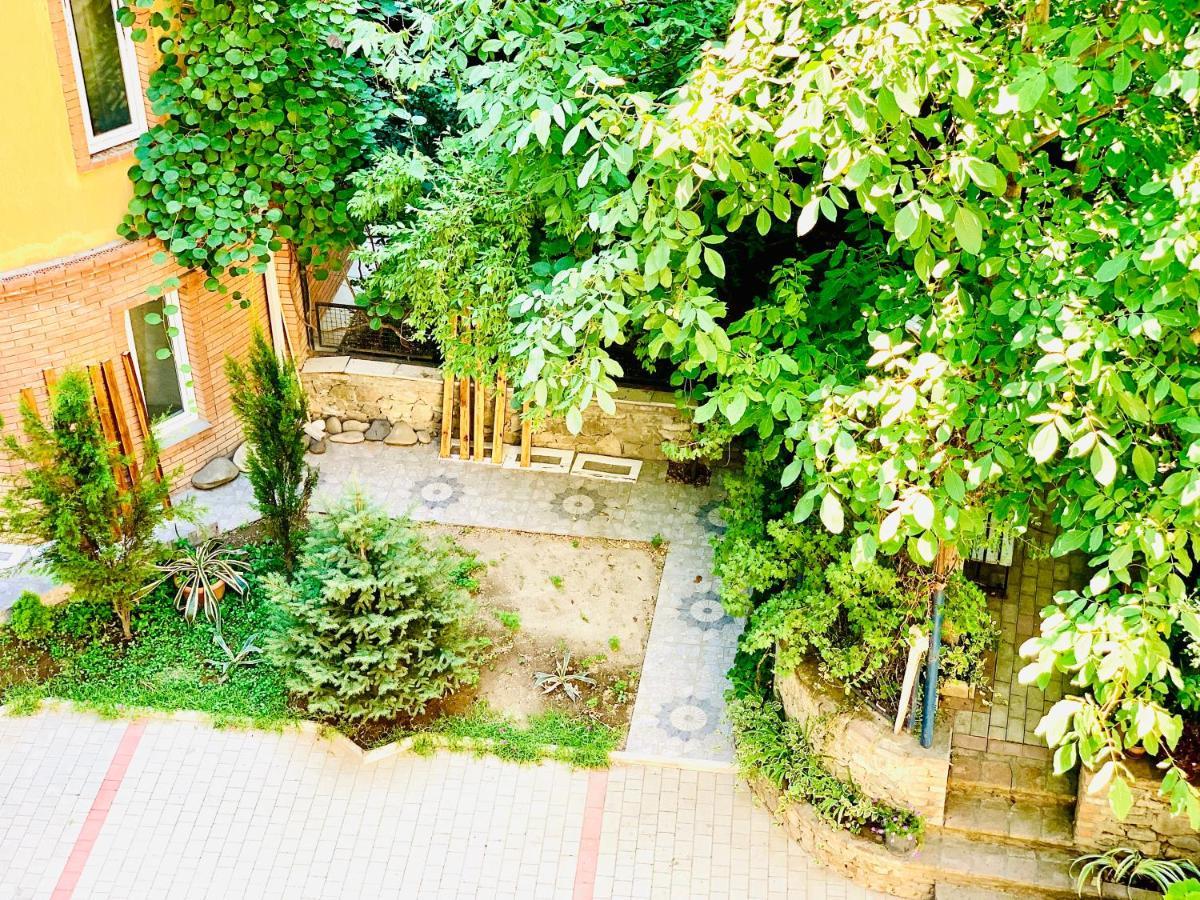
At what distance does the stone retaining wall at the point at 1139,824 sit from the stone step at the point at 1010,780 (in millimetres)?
235

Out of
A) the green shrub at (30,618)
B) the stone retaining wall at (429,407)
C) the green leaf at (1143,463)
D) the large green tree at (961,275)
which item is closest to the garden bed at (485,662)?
the green shrub at (30,618)

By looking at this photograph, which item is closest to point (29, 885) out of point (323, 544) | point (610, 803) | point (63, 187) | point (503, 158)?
point (323, 544)

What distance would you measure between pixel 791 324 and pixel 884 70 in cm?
276

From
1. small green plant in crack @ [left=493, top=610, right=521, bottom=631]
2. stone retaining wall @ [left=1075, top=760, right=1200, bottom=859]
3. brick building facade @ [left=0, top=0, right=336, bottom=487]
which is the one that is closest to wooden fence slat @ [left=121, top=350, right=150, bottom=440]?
brick building facade @ [left=0, top=0, right=336, bottom=487]

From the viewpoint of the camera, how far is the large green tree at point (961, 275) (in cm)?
618

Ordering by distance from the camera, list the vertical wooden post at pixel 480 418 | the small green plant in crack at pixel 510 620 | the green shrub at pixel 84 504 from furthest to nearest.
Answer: the vertical wooden post at pixel 480 418, the small green plant in crack at pixel 510 620, the green shrub at pixel 84 504

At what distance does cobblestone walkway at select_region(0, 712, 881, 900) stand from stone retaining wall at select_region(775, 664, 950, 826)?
703 millimetres

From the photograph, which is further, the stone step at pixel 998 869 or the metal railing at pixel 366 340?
the metal railing at pixel 366 340

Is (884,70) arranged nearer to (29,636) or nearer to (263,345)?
(263,345)

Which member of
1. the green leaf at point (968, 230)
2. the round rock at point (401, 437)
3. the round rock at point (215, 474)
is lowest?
the round rock at point (215, 474)

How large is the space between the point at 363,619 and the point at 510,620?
1.76m

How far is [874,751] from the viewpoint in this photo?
349 inches

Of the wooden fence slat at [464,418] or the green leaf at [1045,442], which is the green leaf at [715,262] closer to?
the green leaf at [1045,442]

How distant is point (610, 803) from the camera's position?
9602 millimetres
